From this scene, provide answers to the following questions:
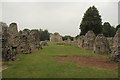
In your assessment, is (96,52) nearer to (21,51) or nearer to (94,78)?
(94,78)

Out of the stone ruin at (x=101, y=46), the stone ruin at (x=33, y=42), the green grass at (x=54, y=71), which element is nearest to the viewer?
the green grass at (x=54, y=71)

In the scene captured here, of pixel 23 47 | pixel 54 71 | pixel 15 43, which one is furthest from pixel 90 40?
pixel 54 71

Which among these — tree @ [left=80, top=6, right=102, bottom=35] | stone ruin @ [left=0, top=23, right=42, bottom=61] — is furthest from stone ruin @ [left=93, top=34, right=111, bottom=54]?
tree @ [left=80, top=6, right=102, bottom=35]

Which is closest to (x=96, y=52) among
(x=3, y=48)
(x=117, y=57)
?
(x=117, y=57)

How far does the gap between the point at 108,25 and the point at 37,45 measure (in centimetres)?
5481

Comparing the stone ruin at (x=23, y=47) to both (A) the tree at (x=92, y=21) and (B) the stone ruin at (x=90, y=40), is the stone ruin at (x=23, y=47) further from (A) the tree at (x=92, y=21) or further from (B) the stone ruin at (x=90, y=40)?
(A) the tree at (x=92, y=21)

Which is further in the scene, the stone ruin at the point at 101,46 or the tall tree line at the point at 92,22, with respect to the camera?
the tall tree line at the point at 92,22

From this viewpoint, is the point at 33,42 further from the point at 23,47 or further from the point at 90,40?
the point at 90,40

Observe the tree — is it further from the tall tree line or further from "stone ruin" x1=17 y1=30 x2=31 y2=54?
"stone ruin" x1=17 y1=30 x2=31 y2=54

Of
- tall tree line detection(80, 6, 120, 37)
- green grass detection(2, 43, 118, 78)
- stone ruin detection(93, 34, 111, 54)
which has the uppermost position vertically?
tall tree line detection(80, 6, 120, 37)

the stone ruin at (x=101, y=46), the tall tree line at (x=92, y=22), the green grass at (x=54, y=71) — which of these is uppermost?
the tall tree line at (x=92, y=22)

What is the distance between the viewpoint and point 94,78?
6391 mm

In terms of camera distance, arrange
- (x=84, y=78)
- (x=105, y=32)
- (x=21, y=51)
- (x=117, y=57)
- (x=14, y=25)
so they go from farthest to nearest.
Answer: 1. (x=105, y=32)
2. (x=14, y=25)
3. (x=21, y=51)
4. (x=117, y=57)
5. (x=84, y=78)

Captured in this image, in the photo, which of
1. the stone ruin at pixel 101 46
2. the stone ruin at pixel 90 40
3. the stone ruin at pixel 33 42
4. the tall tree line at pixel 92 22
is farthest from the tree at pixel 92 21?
the stone ruin at pixel 33 42
